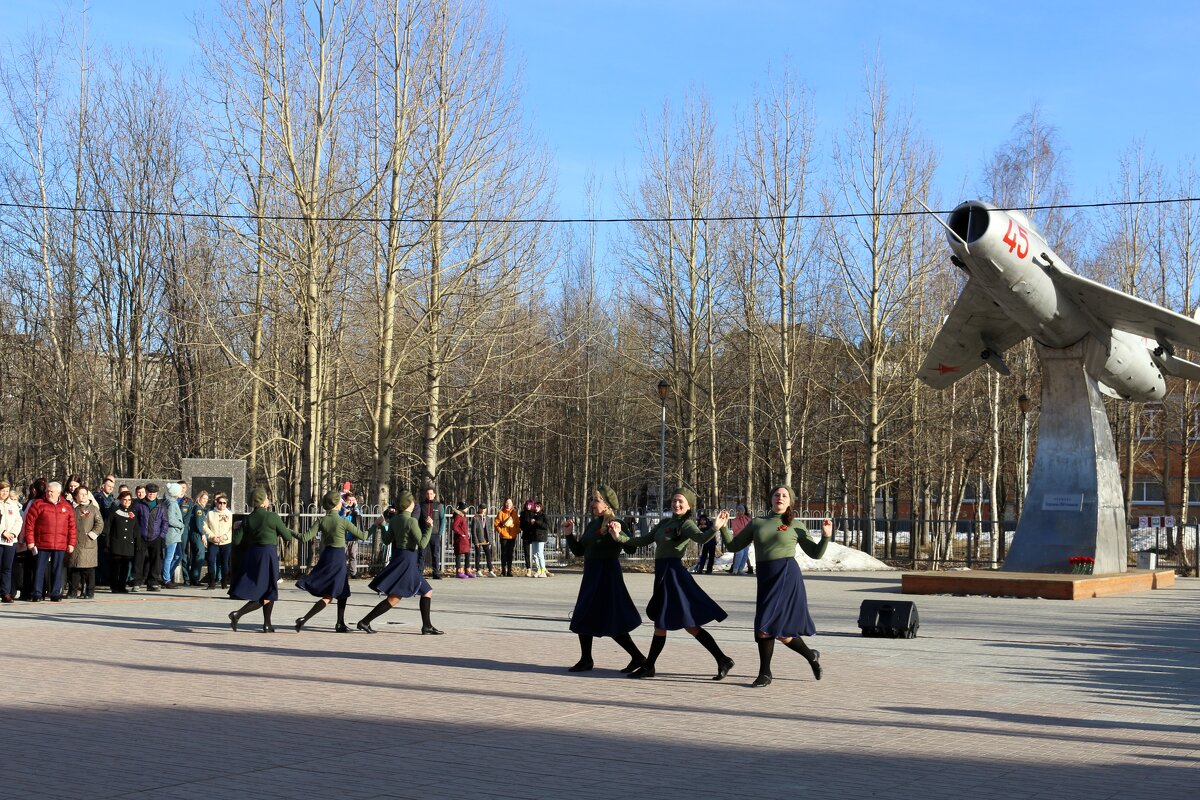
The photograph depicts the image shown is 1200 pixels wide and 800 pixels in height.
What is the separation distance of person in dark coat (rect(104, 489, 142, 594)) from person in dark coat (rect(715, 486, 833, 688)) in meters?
13.4

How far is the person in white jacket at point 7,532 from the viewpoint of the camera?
1861cm

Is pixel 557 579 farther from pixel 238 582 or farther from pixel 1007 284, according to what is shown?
pixel 238 582

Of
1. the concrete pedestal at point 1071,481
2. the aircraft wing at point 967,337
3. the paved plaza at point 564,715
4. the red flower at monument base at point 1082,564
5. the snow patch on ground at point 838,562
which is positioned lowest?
the snow patch on ground at point 838,562

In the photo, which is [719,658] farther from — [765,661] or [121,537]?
[121,537]

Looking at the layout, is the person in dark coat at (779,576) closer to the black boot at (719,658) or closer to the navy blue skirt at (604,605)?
the black boot at (719,658)

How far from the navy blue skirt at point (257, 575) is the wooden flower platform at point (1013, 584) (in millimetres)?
13612

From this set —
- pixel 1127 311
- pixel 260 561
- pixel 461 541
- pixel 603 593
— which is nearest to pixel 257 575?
pixel 260 561

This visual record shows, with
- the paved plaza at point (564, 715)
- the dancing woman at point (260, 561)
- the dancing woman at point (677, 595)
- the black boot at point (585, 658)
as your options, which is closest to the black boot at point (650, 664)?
the dancing woman at point (677, 595)

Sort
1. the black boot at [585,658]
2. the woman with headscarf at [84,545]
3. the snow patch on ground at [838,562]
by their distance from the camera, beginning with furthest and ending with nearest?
the snow patch on ground at [838,562] → the woman with headscarf at [84,545] → the black boot at [585,658]

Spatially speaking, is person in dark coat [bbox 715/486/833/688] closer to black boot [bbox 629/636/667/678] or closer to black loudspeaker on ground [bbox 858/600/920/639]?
black boot [bbox 629/636/667/678]

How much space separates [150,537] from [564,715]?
1497cm

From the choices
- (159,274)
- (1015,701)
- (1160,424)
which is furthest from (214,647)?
(1160,424)

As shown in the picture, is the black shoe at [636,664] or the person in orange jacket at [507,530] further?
the person in orange jacket at [507,530]

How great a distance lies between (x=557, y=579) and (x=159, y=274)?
14.9 m
